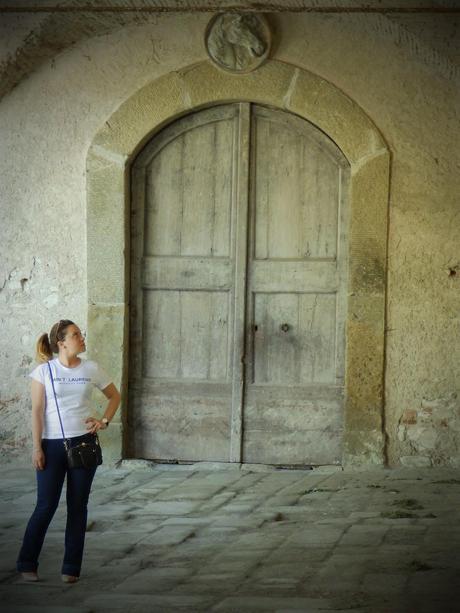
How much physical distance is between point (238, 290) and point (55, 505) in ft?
9.71

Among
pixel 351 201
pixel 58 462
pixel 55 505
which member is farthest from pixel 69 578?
pixel 351 201

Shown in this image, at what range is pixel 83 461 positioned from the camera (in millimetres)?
4551

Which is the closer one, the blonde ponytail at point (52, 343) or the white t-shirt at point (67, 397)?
the white t-shirt at point (67, 397)

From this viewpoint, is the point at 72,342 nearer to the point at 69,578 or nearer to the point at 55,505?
the point at 55,505

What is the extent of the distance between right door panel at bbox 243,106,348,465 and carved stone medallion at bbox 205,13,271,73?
34cm

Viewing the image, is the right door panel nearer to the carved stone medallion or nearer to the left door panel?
the left door panel

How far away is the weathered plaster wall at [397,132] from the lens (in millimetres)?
7059

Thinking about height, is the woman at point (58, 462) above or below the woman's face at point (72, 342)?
below

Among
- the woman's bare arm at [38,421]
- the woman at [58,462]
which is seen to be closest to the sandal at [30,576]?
the woman at [58,462]

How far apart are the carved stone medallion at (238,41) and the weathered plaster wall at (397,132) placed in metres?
0.10

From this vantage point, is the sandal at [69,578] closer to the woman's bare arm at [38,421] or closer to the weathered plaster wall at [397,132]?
the woman's bare arm at [38,421]

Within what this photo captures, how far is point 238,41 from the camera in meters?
7.08

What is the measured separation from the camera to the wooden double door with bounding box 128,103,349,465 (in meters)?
7.26

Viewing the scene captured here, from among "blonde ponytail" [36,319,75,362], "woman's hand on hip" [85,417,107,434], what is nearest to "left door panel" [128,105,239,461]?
"blonde ponytail" [36,319,75,362]
